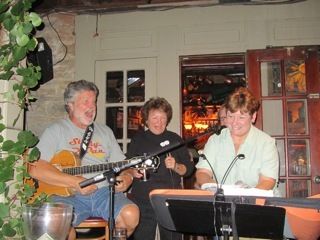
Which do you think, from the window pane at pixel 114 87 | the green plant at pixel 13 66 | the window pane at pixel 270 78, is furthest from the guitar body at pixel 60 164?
the window pane at pixel 270 78

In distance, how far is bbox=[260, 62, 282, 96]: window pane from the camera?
452cm

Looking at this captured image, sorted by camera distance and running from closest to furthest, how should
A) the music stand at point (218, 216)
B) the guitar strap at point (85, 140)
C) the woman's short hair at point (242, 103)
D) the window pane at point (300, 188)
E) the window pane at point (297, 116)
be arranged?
the music stand at point (218, 216) → the woman's short hair at point (242, 103) → the guitar strap at point (85, 140) → the window pane at point (300, 188) → the window pane at point (297, 116)

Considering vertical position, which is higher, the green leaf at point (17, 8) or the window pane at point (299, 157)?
the green leaf at point (17, 8)

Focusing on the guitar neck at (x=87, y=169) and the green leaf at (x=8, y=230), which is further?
the guitar neck at (x=87, y=169)

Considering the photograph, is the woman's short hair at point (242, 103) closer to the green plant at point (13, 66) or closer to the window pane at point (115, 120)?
the green plant at point (13, 66)

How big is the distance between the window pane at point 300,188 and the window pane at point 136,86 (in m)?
2.12

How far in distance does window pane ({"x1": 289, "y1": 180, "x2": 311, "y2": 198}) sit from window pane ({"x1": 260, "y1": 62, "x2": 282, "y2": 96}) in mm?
1065

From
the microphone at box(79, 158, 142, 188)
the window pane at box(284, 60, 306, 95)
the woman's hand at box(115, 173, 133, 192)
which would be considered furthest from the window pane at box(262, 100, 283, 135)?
the microphone at box(79, 158, 142, 188)

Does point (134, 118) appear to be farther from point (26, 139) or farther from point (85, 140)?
point (26, 139)

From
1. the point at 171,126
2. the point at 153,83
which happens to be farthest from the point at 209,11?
the point at 171,126

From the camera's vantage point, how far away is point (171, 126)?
469 centimetres

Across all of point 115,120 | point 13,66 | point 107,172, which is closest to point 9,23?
point 13,66

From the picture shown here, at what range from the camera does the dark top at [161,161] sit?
3.62 metres

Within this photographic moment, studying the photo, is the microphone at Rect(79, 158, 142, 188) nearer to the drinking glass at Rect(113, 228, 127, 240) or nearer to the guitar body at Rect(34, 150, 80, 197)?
the drinking glass at Rect(113, 228, 127, 240)
